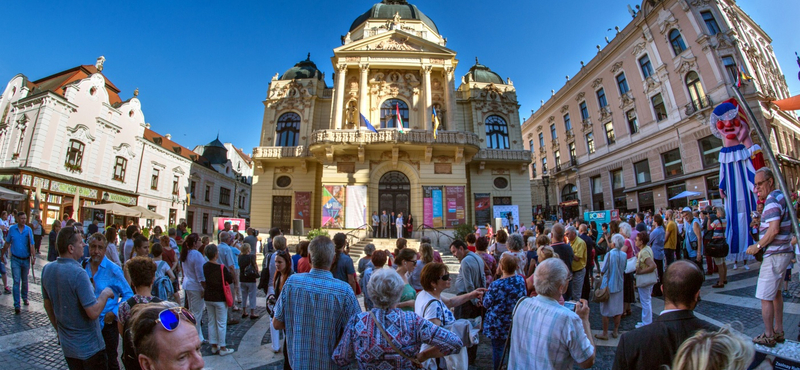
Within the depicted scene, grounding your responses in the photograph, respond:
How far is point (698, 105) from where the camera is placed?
22.9 meters

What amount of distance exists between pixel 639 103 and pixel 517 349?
32.7 metres

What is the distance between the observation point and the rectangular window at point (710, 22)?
75.6ft

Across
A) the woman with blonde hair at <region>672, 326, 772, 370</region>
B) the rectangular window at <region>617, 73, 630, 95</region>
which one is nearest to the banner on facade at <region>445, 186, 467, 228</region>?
the woman with blonde hair at <region>672, 326, 772, 370</region>

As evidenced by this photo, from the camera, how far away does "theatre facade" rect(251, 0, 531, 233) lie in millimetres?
20547

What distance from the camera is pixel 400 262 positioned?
4.66 metres

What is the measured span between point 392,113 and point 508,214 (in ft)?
34.7

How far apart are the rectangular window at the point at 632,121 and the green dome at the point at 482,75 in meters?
12.1

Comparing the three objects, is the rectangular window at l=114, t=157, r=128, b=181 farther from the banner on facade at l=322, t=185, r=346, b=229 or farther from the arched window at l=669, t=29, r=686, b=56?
the arched window at l=669, t=29, r=686, b=56

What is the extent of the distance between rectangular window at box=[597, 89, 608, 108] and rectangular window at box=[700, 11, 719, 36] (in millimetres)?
8986

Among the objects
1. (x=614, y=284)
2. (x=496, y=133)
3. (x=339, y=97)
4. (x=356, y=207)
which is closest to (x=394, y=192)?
(x=356, y=207)

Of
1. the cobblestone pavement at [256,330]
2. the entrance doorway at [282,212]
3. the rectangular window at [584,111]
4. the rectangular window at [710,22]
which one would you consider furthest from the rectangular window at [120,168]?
the rectangular window at [710,22]

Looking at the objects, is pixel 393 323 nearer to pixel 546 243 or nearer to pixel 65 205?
pixel 546 243

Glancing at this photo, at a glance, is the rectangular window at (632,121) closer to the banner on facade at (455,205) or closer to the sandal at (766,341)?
the banner on facade at (455,205)

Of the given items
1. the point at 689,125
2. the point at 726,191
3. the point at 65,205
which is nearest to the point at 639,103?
the point at 689,125
